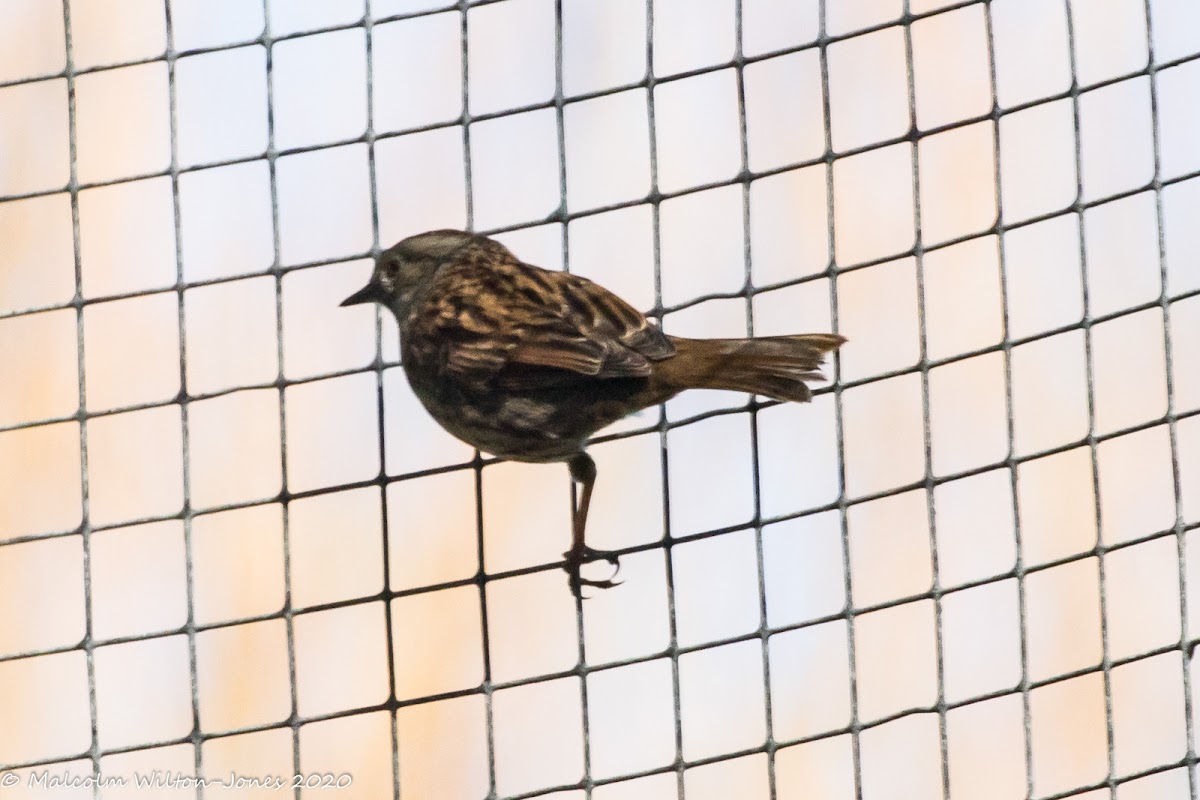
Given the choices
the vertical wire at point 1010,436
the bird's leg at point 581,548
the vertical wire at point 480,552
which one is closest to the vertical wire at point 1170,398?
the vertical wire at point 1010,436

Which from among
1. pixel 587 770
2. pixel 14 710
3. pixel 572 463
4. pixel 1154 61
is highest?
pixel 1154 61

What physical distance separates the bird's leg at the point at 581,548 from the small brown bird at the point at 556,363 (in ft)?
0.27

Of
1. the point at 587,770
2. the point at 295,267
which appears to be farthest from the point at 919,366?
the point at 295,267

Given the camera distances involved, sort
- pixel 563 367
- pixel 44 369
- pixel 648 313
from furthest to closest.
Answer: pixel 44 369
pixel 648 313
pixel 563 367

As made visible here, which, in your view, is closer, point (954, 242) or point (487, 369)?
point (487, 369)

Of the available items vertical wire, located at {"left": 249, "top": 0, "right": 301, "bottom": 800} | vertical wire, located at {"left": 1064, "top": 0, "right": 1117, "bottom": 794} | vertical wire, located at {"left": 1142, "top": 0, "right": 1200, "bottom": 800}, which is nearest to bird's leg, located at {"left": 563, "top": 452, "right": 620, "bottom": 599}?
vertical wire, located at {"left": 249, "top": 0, "right": 301, "bottom": 800}

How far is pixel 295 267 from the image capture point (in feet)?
8.56

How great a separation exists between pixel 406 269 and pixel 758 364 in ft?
2.09

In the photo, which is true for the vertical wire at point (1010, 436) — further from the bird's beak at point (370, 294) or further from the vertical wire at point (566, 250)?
the bird's beak at point (370, 294)

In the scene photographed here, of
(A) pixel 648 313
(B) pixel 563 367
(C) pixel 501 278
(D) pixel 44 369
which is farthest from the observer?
(D) pixel 44 369

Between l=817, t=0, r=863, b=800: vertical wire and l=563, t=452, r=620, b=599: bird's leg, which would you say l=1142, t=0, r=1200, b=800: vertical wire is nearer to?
l=817, t=0, r=863, b=800: vertical wire

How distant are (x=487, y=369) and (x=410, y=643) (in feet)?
2.86

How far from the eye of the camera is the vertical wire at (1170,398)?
8.65ft

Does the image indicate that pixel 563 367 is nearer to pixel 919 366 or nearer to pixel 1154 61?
pixel 919 366
